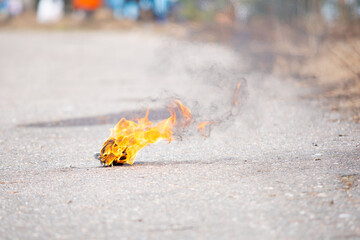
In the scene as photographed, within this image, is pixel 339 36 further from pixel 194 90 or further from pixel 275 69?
pixel 194 90

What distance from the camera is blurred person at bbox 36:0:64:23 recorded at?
4103cm

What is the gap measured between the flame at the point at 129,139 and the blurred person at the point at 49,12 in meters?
35.3

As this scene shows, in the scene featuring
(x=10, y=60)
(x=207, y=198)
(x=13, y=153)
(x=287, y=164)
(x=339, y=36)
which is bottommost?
(x=207, y=198)

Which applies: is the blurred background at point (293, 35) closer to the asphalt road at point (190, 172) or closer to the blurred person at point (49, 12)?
the asphalt road at point (190, 172)

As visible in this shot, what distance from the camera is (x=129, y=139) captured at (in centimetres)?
634

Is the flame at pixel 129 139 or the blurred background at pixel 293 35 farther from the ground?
the blurred background at pixel 293 35

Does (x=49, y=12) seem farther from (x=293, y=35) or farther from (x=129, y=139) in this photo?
(x=129, y=139)

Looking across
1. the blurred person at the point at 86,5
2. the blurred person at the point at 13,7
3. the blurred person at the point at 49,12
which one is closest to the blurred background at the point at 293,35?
the blurred person at the point at 49,12

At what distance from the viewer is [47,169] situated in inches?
249

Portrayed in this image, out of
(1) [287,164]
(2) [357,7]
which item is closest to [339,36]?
(2) [357,7]

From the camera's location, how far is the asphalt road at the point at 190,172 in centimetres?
448

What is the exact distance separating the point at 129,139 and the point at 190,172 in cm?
86

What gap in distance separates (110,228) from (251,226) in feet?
3.55

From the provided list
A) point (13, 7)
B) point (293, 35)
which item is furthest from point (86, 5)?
point (293, 35)
